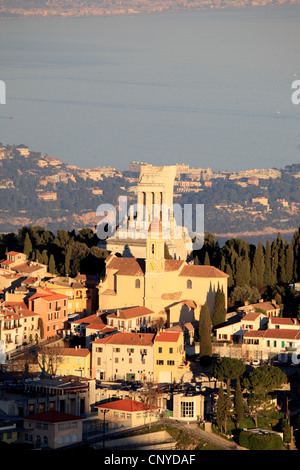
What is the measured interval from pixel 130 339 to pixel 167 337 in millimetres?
1473

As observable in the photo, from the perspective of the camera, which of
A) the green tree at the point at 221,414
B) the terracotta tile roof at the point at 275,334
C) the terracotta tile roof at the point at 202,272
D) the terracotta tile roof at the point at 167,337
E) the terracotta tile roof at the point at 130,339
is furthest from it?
the terracotta tile roof at the point at 202,272

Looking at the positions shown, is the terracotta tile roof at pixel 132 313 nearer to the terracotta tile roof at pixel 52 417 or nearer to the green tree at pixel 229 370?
the green tree at pixel 229 370

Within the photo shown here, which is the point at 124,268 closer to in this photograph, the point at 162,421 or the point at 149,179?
the point at 162,421

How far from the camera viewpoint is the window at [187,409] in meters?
45.0

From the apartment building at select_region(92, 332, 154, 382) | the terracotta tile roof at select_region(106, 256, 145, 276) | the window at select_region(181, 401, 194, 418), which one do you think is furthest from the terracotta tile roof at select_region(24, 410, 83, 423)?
the terracotta tile roof at select_region(106, 256, 145, 276)

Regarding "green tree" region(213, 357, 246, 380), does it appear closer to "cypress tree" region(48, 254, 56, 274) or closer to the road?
the road

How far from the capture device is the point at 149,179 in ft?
254

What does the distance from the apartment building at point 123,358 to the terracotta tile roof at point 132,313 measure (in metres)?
3.25

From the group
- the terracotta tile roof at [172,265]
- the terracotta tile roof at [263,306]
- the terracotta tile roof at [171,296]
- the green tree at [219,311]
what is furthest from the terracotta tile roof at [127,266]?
the terracotta tile roof at [263,306]

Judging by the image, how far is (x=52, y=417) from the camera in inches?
1633

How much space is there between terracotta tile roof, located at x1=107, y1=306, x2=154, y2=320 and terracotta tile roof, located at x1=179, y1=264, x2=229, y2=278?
263cm

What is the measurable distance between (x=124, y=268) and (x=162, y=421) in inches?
515

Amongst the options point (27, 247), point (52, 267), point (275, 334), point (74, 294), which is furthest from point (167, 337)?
point (27, 247)

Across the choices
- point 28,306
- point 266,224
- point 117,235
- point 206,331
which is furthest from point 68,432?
point 266,224
